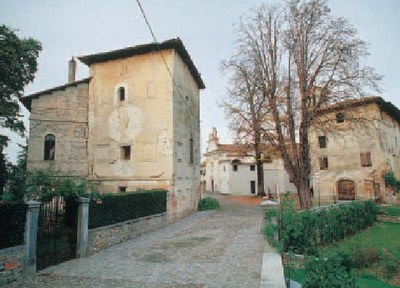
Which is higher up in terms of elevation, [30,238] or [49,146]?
[49,146]

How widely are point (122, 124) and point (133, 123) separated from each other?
772mm

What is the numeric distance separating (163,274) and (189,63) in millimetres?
15579

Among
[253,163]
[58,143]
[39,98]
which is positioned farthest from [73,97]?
[253,163]

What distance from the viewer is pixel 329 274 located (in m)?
5.34

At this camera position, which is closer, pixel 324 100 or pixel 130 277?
pixel 130 277

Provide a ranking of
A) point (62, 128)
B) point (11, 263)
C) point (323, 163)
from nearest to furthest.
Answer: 1. point (11, 263)
2. point (62, 128)
3. point (323, 163)

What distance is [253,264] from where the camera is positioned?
24.2 ft

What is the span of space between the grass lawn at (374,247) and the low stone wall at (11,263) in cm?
645

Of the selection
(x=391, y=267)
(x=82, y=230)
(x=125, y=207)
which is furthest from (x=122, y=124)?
(x=391, y=267)

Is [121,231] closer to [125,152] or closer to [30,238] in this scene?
[30,238]

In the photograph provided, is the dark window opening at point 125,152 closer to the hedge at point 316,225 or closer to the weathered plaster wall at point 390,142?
the hedge at point 316,225

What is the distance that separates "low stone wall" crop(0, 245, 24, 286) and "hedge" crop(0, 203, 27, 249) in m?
0.14

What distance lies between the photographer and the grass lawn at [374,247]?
7.97 meters

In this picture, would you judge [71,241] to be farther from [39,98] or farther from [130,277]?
[39,98]
